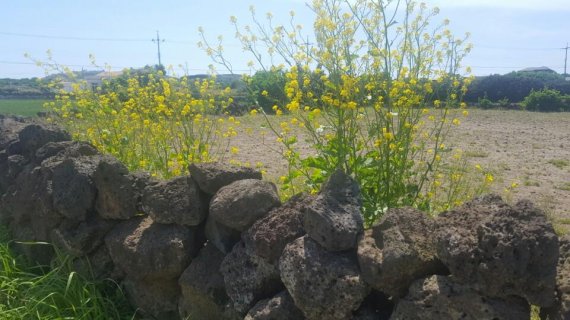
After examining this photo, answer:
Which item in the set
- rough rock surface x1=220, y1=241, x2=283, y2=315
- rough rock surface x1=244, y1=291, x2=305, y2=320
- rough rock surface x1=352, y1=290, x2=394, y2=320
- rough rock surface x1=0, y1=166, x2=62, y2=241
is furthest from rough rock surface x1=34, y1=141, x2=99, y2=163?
rough rock surface x1=352, y1=290, x2=394, y2=320

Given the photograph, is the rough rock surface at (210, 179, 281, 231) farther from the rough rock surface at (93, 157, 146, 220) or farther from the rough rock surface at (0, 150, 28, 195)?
the rough rock surface at (0, 150, 28, 195)

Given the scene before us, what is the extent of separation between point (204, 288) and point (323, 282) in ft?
2.61

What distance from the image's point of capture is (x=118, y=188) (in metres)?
3.46

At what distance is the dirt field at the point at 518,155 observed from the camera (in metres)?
6.27

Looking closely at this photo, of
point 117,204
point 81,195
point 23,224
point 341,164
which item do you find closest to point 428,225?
point 341,164

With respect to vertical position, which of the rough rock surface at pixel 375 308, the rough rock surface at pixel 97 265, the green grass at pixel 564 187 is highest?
the rough rock surface at pixel 375 308

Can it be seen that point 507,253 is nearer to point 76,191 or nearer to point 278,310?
point 278,310

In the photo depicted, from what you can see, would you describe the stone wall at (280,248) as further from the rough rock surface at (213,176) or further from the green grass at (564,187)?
the green grass at (564,187)

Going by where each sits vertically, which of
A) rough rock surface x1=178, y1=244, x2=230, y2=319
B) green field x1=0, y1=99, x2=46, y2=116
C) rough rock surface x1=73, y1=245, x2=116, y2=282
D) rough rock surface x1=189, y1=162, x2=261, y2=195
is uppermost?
rough rock surface x1=189, y1=162, x2=261, y2=195

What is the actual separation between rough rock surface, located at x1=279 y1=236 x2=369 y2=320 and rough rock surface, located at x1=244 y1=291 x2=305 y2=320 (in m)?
0.10

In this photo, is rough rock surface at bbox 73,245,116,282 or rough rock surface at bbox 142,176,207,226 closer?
rough rock surface at bbox 142,176,207,226

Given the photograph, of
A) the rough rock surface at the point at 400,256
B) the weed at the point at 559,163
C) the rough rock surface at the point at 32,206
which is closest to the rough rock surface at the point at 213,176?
the rough rock surface at the point at 400,256

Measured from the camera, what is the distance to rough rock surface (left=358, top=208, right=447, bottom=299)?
7.32 ft

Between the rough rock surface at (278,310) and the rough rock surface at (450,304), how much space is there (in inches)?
20.0
